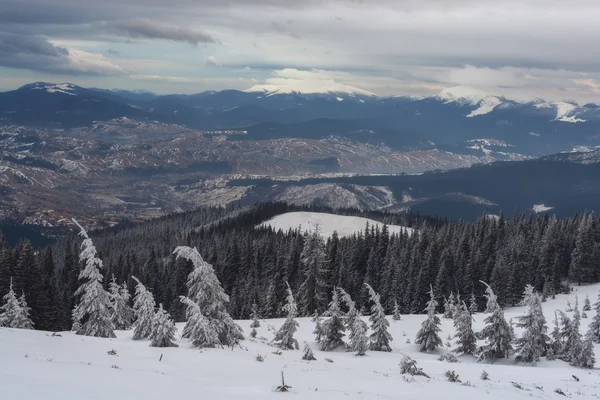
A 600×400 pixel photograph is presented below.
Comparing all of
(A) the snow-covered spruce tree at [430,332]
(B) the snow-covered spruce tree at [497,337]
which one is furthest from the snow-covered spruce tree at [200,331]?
(B) the snow-covered spruce tree at [497,337]

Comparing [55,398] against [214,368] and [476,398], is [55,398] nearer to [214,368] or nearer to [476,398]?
[214,368]

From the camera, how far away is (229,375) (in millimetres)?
22969

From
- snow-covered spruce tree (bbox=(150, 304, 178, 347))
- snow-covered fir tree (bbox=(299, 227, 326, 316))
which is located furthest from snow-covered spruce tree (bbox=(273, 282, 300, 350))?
snow-covered fir tree (bbox=(299, 227, 326, 316))

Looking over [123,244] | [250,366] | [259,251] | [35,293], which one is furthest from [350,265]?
[123,244]

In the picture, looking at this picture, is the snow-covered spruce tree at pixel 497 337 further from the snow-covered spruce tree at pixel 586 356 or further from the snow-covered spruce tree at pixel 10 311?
the snow-covered spruce tree at pixel 10 311

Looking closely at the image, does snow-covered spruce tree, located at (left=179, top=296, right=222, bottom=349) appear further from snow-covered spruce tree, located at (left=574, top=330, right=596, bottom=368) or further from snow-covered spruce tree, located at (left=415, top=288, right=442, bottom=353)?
snow-covered spruce tree, located at (left=574, top=330, right=596, bottom=368)

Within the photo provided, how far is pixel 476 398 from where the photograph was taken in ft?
74.7

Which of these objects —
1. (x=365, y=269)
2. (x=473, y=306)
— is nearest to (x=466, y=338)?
(x=473, y=306)

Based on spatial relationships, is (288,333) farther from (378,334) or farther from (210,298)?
(378,334)

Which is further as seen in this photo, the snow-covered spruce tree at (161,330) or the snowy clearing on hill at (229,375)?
the snow-covered spruce tree at (161,330)

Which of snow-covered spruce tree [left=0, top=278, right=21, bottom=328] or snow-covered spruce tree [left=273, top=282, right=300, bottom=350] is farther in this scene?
snow-covered spruce tree [left=0, top=278, right=21, bottom=328]

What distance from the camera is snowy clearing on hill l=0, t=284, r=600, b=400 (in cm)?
1727

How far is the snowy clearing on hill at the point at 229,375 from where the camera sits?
56.6 feet

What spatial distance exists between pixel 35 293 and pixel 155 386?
5200cm
